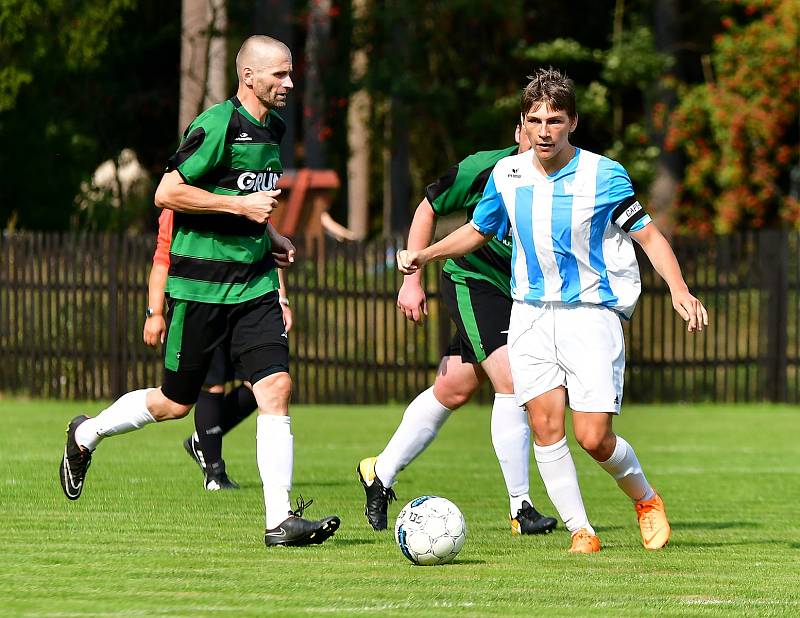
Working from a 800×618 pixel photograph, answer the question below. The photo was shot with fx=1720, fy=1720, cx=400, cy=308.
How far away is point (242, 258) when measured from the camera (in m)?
7.93

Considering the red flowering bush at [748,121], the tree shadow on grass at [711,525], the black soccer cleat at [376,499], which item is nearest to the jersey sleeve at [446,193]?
the black soccer cleat at [376,499]

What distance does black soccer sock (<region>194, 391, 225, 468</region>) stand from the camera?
10258mm

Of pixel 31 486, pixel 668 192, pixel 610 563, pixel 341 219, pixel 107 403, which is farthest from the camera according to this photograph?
pixel 341 219

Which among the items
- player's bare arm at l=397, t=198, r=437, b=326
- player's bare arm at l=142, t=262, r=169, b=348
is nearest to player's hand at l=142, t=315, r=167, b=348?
player's bare arm at l=142, t=262, r=169, b=348

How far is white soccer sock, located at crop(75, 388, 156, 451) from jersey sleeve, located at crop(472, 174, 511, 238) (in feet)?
6.42

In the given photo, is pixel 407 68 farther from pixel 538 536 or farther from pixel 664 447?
pixel 538 536

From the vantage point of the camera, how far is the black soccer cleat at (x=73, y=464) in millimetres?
8742

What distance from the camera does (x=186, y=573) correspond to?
6.61 m

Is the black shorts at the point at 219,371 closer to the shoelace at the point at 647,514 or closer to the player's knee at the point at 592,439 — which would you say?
the shoelace at the point at 647,514

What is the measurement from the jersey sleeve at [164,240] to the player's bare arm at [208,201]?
950 mm

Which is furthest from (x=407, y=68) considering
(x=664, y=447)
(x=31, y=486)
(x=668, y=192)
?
(x=31, y=486)

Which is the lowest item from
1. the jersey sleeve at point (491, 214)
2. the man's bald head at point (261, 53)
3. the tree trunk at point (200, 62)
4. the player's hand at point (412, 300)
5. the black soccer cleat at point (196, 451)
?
the black soccer cleat at point (196, 451)

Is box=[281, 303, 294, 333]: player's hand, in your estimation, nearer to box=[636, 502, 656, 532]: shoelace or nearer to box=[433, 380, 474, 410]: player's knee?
box=[433, 380, 474, 410]: player's knee

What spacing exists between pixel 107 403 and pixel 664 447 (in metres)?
6.76
